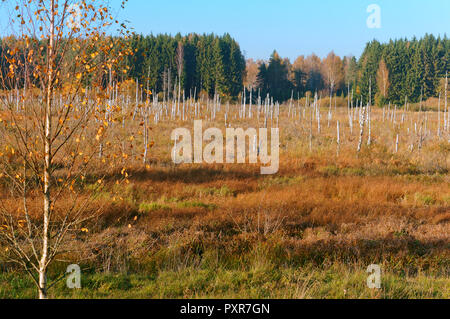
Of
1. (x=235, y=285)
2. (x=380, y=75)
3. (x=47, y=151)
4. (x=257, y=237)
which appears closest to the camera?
(x=47, y=151)

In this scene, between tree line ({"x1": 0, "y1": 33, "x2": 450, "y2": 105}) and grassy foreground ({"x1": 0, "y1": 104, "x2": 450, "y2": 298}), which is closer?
grassy foreground ({"x1": 0, "y1": 104, "x2": 450, "y2": 298})

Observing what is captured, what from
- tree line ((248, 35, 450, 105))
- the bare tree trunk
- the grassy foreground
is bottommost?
the grassy foreground

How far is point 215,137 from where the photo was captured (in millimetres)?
27109

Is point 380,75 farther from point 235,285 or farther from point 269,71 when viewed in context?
point 235,285

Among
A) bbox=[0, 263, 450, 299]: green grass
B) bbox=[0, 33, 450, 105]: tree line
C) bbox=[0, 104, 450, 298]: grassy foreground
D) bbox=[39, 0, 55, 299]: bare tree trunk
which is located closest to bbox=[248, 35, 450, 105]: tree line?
bbox=[0, 33, 450, 105]: tree line

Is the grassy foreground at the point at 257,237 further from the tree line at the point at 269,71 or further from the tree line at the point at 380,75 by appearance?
the tree line at the point at 269,71

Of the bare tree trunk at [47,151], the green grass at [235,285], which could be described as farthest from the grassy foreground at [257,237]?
the bare tree trunk at [47,151]

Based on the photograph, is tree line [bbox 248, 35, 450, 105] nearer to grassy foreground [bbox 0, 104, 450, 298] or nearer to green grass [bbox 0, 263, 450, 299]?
grassy foreground [bbox 0, 104, 450, 298]

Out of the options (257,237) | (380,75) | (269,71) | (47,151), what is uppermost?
(269,71)

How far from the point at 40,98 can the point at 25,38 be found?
2.21ft

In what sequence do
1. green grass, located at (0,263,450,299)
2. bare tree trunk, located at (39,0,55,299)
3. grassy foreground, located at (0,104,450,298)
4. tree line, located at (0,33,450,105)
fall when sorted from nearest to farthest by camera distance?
1. bare tree trunk, located at (39,0,55,299)
2. green grass, located at (0,263,450,299)
3. grassy foreground, located at (0,104,450,298)
4. tree line, located at (0,33,450,105)

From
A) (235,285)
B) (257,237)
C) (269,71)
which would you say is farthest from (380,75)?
(235,285)
